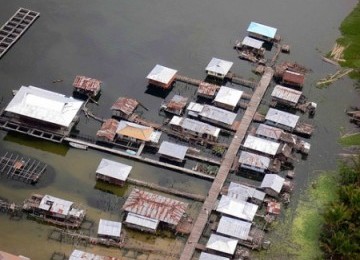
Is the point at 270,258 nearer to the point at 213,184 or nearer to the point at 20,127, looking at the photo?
the point at 213,184

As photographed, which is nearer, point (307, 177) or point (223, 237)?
point (223, 237)

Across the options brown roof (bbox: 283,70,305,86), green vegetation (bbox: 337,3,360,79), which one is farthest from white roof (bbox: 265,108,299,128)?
green vegetation (bbox: 337,3,360,79)

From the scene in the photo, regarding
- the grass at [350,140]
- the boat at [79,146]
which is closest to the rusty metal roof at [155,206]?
the boat at [79,146]

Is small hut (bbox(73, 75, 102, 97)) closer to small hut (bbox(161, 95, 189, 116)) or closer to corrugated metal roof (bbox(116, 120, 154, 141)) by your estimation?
corrugated metal roof (bbox(116, 120, 154, 141))

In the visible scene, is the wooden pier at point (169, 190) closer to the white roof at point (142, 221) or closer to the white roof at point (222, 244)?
the white roof at point (142, 221)

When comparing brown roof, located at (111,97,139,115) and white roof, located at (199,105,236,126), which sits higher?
white roof, located at (199,105,236,126)

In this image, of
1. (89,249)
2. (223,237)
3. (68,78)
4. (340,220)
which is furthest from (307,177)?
(68,78)
